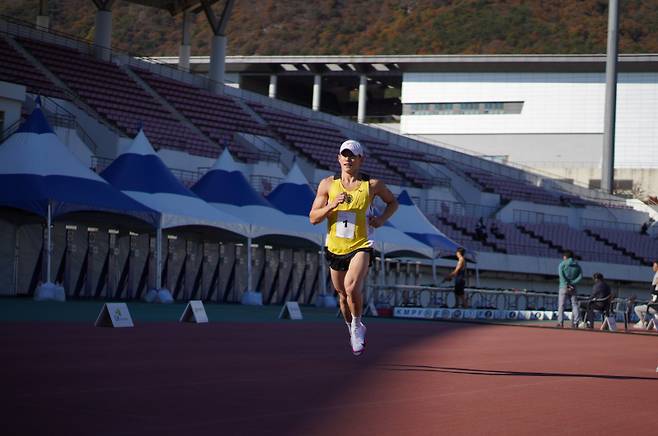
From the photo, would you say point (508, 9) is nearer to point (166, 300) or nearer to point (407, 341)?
point (166, 300)

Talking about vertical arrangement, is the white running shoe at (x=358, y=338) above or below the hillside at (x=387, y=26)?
below

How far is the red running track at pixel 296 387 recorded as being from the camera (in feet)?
20.8

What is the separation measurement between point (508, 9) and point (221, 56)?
59.4 m

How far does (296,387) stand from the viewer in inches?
332

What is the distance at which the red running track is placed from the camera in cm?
633

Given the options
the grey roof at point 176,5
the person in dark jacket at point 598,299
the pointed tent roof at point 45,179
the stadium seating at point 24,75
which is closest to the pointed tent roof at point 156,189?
the pointed tent roof at point 45,179

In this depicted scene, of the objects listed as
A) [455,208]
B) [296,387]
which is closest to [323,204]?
[296,387]

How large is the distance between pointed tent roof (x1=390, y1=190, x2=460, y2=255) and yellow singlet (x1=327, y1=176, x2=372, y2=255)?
24.2 m

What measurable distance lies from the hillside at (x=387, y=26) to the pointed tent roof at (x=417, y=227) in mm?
67506

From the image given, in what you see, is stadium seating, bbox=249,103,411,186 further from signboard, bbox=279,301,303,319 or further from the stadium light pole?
signboard, bbox=279,301,303,319

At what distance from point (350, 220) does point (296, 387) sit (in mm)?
2706

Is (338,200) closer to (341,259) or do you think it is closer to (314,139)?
(341,259)

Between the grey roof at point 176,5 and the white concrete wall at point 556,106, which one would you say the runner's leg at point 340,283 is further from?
the white concrete wall at point 556,106

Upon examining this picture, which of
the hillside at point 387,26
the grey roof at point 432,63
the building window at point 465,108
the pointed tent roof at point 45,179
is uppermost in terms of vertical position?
the hillside at point 387,26
